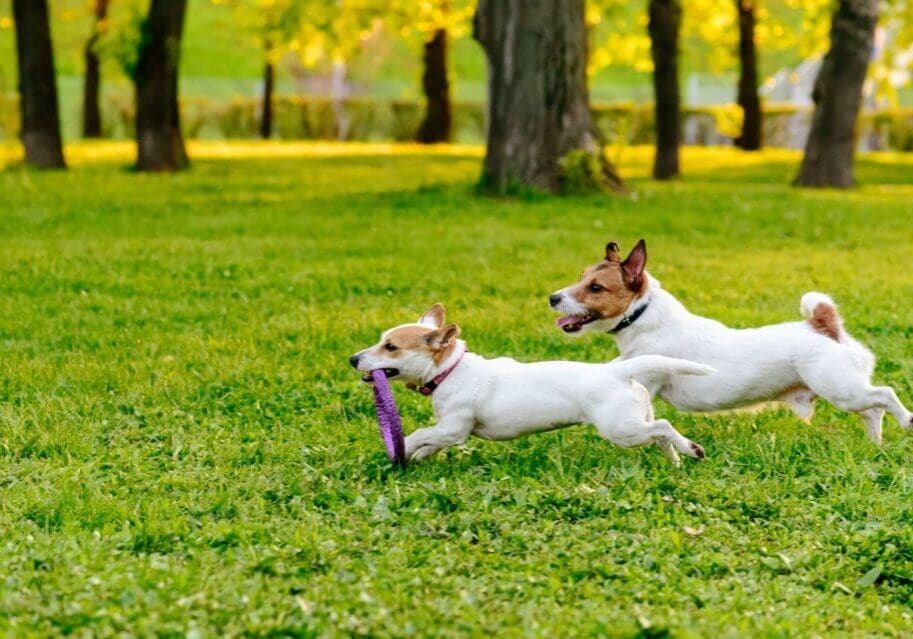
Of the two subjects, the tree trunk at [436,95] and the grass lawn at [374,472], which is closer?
the grass lawn at [374,472]

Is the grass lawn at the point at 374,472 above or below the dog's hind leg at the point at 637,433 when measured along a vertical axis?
below

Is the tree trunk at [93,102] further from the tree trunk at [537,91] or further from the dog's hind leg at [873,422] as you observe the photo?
the dog's hind leg at [873,422]

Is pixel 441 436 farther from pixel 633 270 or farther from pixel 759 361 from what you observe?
pixel 759 361

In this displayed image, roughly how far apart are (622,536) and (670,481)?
634 mm

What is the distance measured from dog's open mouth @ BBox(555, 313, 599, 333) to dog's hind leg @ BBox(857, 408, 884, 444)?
4.45 feet

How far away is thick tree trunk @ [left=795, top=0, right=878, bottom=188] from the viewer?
18.1 metres

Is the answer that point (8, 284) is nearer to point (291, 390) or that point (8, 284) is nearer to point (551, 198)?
point (291, 390)

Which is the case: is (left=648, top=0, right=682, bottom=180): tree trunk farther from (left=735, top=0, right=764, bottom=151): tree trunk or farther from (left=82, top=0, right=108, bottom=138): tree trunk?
(left=82, top=0, right=108, bottom=138): tree trunk

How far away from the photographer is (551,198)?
1468cm

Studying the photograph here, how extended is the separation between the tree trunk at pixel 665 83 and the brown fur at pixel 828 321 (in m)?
15.3

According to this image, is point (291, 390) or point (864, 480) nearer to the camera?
point (864, 480)

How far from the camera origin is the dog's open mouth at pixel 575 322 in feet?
19.9

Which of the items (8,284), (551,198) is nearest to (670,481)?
(8,284)

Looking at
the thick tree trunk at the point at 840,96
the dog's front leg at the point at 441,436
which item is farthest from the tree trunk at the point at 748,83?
the dog's front leg at the point at 441,436
